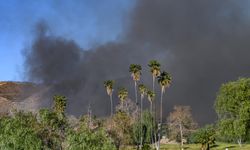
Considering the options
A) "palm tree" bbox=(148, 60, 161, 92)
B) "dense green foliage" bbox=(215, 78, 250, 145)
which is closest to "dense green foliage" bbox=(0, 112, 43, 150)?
"dense green foliage" bbox=(215, 78, 250, 145)

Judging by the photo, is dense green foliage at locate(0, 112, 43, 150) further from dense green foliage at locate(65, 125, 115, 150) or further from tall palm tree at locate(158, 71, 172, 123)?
tall palm tree at locate(158, 71, 172, 123)

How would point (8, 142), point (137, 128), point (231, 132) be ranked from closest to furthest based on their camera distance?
point (8, 142)
point (231, 132)
point (137, 128)

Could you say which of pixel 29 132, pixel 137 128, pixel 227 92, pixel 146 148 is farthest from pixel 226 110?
pixel 137 128

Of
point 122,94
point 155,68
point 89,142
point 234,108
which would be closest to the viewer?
point 89,142

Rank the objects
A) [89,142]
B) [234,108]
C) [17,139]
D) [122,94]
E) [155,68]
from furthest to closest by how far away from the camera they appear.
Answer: [122,94] < [155,68] < [234,108] < [17,139] < [89,142]

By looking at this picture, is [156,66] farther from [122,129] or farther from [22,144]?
[22,144]

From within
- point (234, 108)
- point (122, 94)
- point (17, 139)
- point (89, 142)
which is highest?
point (122, 94)

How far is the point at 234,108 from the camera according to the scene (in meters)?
97.2

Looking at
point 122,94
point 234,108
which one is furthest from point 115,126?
point 234,108

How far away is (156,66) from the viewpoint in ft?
443

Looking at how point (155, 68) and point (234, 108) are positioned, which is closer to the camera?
point (234, 108)

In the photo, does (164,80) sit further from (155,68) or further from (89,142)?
(89,142)

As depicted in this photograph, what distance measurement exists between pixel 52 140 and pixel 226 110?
37.4 metres

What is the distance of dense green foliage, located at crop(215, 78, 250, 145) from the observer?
299 feet
